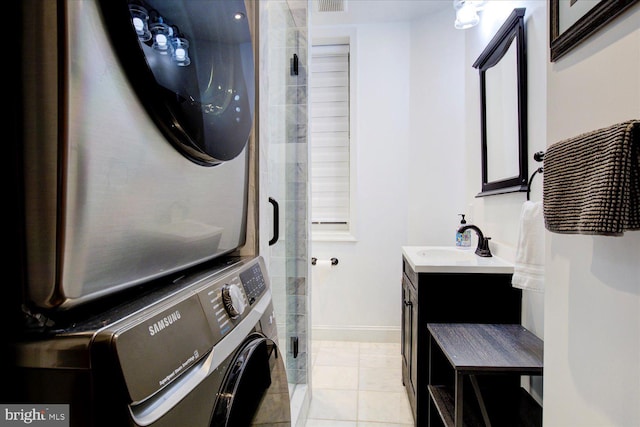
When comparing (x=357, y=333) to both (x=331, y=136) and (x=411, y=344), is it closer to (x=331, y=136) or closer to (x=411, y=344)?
(x=411, y=344)

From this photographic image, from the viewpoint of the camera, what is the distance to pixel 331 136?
3020 millimetres

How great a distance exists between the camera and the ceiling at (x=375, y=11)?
255cm

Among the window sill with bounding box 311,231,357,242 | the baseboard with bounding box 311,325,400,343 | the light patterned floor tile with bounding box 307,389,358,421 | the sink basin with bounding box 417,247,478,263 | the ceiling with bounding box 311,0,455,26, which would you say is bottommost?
the light patterned floor tile with bounding box 307,389,358,421

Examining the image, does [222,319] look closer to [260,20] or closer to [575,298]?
[575,298]

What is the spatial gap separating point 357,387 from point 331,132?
2.04 m

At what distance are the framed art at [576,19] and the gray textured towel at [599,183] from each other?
9.1 inches

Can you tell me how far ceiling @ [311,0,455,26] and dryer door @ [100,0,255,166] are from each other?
1948mm

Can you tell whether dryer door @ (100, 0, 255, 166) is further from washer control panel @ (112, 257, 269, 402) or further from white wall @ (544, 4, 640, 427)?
white wall @ (544, 4, 640, 427)

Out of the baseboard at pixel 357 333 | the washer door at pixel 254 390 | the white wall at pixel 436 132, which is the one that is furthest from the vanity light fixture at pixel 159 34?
the baseboard at pixel 357 333

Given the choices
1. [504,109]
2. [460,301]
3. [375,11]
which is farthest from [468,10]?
[460,301]

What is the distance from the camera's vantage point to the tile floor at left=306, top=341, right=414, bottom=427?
6.12ft

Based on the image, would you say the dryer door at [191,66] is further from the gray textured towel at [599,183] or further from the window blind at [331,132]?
the window blind at [331,132]

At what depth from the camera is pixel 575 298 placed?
768mm

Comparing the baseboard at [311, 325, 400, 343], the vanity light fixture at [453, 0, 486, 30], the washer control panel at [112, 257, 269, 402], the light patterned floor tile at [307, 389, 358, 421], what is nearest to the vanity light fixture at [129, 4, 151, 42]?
the washer control panel at [112, 257, 269, 402]
